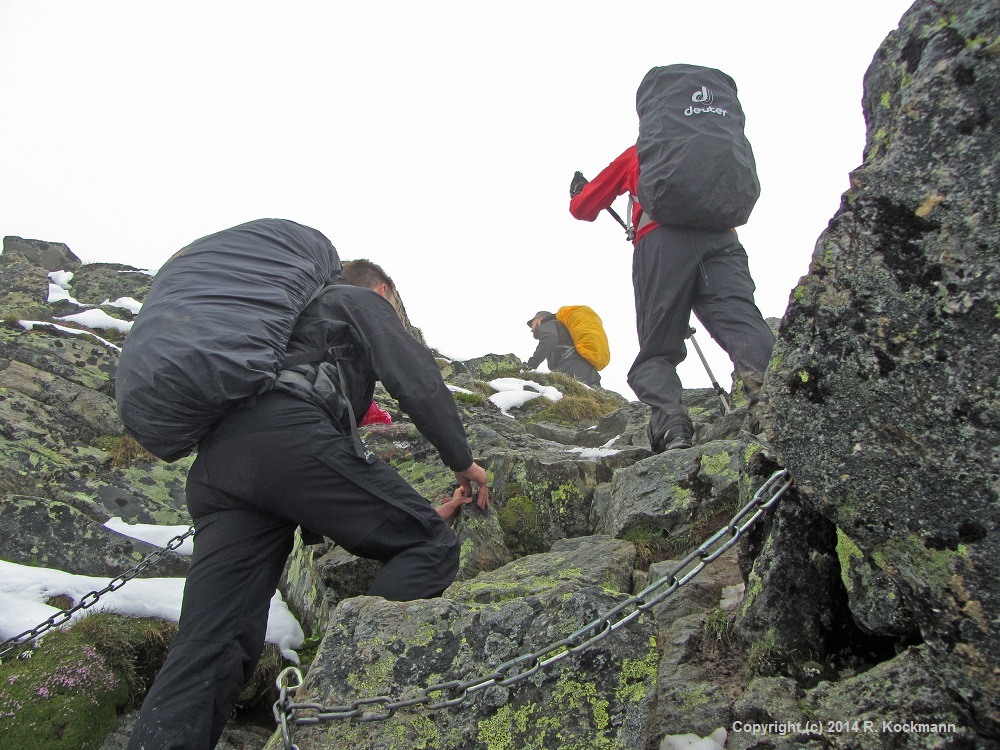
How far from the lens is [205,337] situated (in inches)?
147

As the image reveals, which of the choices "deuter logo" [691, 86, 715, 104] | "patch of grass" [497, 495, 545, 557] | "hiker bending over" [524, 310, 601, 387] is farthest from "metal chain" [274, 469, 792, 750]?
"hiker bending over" [524, 310, 601, 387]

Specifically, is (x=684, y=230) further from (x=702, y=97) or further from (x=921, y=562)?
(x=921, y=562)

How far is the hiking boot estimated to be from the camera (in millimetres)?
6773

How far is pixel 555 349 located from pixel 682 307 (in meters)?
13.0

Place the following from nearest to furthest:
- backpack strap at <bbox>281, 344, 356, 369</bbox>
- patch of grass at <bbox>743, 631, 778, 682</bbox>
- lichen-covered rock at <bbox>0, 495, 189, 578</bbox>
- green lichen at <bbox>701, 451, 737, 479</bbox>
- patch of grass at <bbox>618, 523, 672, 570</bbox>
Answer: patch of grass at <bbox>743, 631, 778, 682</bbox>
backpack strap at <bbox>281, 344, 356, 369</bbox>
patch of grass at <bbox>618, 523, 672, 570</bbox>
green lichen at <bbox>701, 451, 737, 479</bbox>
lichen-covered rock at <bbox>0, 495, 189, 578</bbox>

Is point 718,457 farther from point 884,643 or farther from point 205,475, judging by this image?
point 205,475

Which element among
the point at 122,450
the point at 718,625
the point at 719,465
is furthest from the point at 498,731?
the point at 122,450

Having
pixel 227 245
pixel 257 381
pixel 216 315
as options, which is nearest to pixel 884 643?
pixel 257 381

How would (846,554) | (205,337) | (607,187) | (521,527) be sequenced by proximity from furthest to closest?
(607,187) < (521,527) < (205,337) < (846,554)

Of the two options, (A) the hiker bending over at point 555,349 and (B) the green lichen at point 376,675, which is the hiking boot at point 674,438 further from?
(A) the hiker bending over at point 555,349

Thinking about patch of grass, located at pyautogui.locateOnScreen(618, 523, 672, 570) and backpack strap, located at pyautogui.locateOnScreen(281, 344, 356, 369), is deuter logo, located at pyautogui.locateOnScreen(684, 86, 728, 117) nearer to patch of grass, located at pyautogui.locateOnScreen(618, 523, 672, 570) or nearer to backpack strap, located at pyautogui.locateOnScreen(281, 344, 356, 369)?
patch of grass, located at pyautogui.locateOnScreen(618, 523, 672, 570)

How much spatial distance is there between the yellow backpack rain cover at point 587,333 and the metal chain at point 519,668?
1606cm

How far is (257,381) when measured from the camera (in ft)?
12.8

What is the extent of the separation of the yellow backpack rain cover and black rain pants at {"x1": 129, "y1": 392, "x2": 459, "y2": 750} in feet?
50.4
